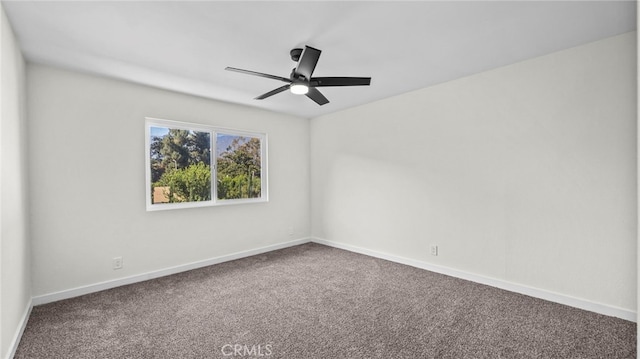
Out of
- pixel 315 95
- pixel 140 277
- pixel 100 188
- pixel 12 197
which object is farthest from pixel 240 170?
pixel 12 197

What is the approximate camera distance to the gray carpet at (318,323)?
200 centimetres

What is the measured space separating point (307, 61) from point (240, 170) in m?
2.60

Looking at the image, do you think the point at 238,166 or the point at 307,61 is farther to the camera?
the point at 238,166

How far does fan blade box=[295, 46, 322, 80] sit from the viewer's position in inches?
82.3

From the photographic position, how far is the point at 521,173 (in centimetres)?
290

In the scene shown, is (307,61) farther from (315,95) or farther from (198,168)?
(198,168)

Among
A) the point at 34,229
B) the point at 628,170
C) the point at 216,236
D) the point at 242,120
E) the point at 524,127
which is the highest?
the point at 242,120

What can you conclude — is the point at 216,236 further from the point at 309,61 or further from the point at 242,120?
the point at 309,61

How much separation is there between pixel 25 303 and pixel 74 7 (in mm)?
2364

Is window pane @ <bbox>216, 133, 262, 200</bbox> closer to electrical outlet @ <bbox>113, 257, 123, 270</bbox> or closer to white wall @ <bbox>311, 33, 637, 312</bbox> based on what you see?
electrical outlet @ <bbox>113, 257, 123, 270</bbox>

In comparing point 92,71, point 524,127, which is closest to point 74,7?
point 92,71

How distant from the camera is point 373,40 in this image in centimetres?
240

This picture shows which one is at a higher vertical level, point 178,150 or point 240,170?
point 178,150

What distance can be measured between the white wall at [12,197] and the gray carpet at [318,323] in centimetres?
25
